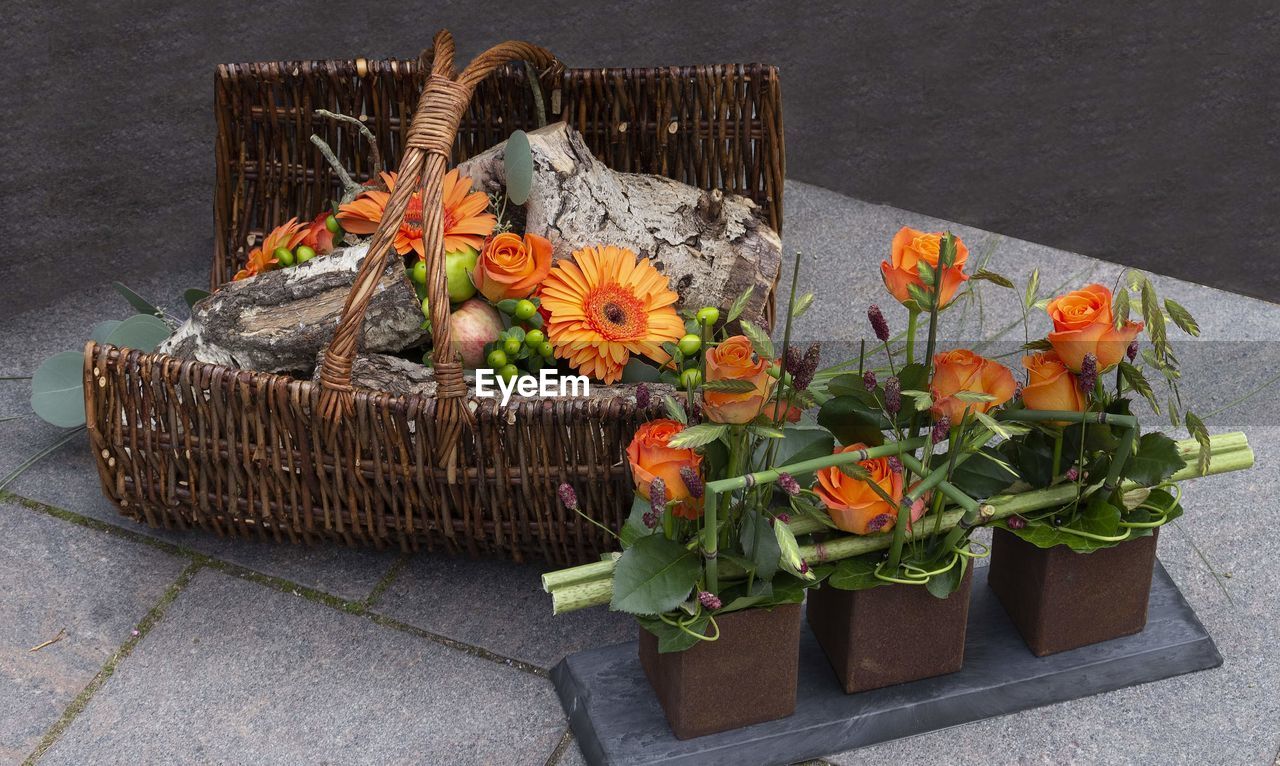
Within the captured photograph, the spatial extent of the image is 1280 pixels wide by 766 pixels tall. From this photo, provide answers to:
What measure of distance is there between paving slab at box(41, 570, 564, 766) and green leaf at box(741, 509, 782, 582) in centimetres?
34

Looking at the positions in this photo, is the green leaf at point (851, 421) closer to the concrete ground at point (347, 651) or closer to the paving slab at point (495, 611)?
the concrete ground at point (347, 651)

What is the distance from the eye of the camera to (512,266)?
140cm

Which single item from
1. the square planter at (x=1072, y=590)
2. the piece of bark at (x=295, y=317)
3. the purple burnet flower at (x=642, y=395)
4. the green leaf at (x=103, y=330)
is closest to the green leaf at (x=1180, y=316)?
the square planter at (x=1072, y=590)

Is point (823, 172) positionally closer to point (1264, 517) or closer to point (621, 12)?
point (621, 12)

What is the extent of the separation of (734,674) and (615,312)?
45 centimetres

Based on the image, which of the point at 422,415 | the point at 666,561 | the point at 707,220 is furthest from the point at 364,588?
the point at 707,220

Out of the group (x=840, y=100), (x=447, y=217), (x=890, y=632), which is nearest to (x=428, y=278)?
(x=447, y=217)

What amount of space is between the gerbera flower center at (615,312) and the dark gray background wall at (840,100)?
2.76 ft

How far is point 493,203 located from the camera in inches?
61.7

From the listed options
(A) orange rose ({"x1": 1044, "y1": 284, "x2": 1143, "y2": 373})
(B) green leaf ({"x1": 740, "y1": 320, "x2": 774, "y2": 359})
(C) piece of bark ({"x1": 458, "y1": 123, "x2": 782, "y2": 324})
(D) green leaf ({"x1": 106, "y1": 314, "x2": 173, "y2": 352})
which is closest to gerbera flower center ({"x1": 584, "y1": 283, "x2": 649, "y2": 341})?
(C) piece of bark ({"x1": 458, "y1": 123, "x2": 782, "y2": 324})

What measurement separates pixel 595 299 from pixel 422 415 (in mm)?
266

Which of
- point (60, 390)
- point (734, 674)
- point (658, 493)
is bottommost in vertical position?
point (734, 674)

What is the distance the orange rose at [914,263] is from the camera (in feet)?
3.41

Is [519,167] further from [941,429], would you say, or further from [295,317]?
[941,429]
